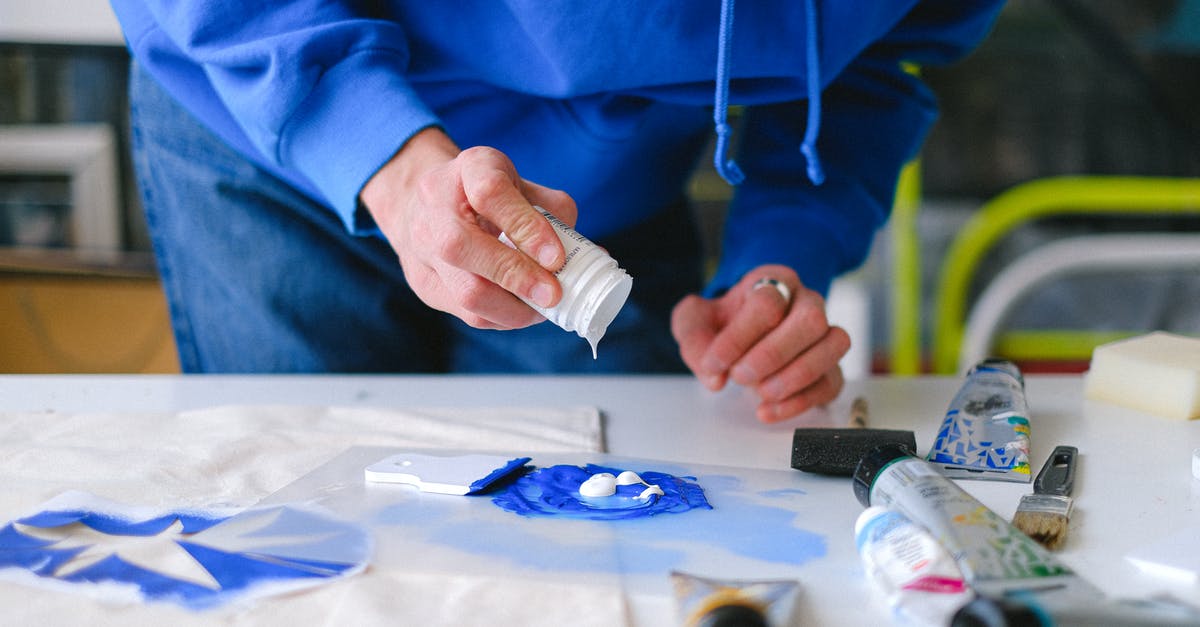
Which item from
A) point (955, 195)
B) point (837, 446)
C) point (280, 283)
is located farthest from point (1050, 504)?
point (955, 195)

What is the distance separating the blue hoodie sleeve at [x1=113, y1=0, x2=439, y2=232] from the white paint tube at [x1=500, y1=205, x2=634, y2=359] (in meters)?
0.18

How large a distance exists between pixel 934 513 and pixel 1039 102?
2203mm

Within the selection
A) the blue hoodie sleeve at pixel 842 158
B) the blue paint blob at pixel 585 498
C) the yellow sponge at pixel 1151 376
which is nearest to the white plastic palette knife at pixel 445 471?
the blue paint blob at pixel 585 498

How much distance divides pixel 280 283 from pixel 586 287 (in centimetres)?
59

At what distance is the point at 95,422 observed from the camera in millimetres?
782

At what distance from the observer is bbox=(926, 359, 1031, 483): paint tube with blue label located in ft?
2.22

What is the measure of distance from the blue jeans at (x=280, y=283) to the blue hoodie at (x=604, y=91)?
0.25 feet

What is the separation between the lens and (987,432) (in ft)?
2.33

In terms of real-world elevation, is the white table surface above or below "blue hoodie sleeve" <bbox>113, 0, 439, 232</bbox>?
below

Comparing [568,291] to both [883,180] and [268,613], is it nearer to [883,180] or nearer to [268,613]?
[268,613]

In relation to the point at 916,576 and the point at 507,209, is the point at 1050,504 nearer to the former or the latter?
the point at 916,576

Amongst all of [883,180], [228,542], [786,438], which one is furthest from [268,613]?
[883,180]

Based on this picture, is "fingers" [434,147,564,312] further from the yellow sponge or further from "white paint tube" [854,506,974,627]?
the yellow sponge

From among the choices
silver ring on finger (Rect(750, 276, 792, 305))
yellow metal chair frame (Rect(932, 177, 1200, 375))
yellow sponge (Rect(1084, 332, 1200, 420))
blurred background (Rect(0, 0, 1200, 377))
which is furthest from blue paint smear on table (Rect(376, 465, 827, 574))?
yellow metal chair frame (Rect(932, 177, 1200, 375))
